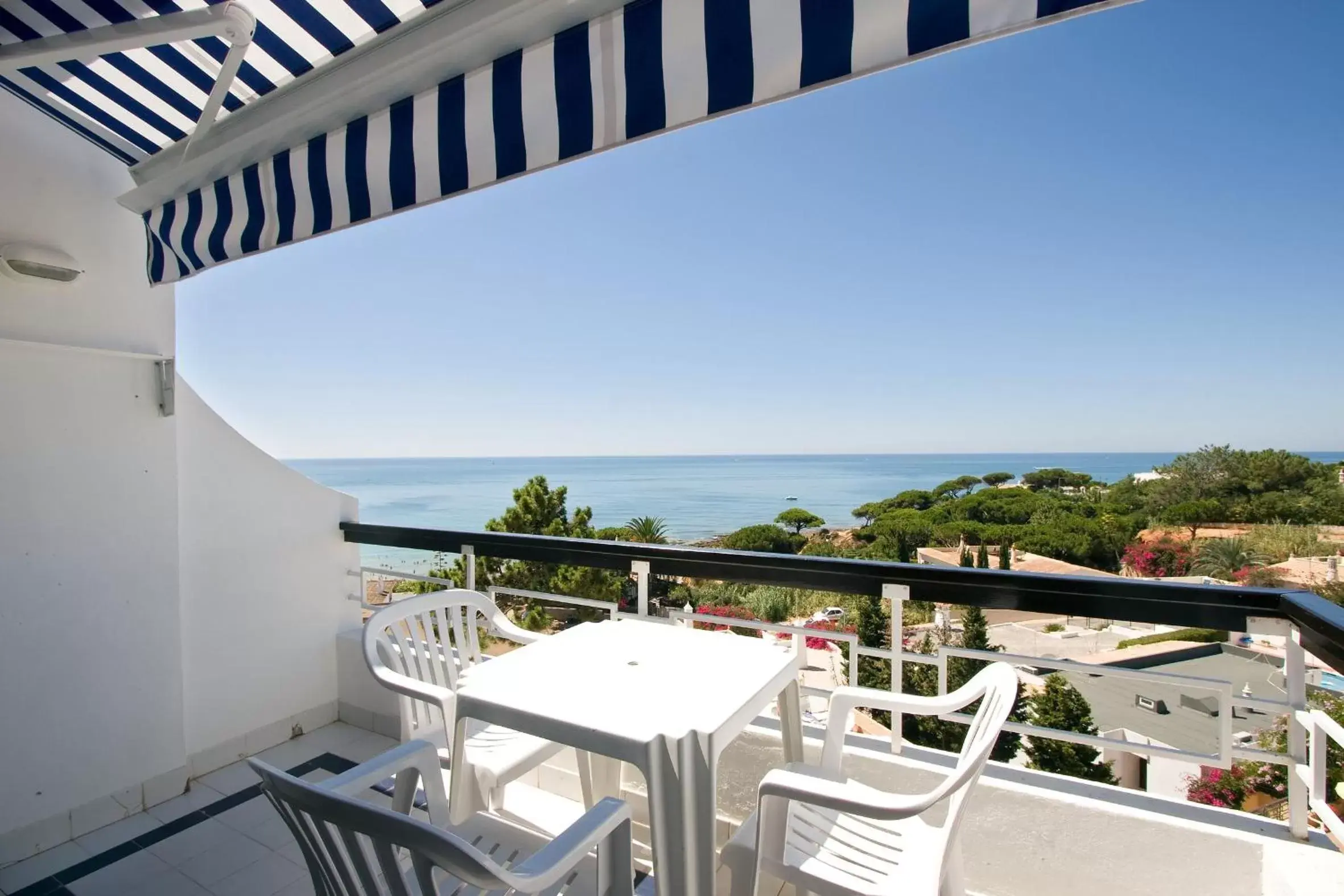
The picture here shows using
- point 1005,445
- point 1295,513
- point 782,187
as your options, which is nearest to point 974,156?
point 782,187

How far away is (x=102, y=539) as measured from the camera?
256 centimetres

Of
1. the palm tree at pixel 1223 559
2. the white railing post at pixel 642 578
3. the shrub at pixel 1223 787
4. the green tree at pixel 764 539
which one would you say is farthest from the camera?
the green tree at pixel 764 539

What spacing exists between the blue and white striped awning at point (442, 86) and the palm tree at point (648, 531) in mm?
17519

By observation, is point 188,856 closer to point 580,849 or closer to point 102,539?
point 102,539

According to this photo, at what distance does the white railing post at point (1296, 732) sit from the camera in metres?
1.66

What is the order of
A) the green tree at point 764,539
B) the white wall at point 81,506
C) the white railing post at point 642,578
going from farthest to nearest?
the green tree at point 764,539 < the white railing post at point 642,578 < the white wall at point 81,506

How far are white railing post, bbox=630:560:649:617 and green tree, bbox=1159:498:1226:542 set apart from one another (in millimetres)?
30182

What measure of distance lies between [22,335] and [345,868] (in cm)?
252

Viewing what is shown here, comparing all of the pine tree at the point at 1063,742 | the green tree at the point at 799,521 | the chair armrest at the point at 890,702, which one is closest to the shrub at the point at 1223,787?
the pine tree at the point at 1063,742

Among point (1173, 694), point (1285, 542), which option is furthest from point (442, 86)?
point (1285, 542)

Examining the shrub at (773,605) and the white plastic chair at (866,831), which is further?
the shrub at (773,605)

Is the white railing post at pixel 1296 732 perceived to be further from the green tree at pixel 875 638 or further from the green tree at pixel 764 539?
the green tree at pixel 764 539

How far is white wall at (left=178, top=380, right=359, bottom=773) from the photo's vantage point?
2.93m

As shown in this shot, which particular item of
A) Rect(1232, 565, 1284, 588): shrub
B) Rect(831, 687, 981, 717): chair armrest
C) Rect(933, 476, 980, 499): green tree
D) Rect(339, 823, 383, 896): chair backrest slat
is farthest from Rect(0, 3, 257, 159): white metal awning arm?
Rect(933, 476, 980, 499): green tree
